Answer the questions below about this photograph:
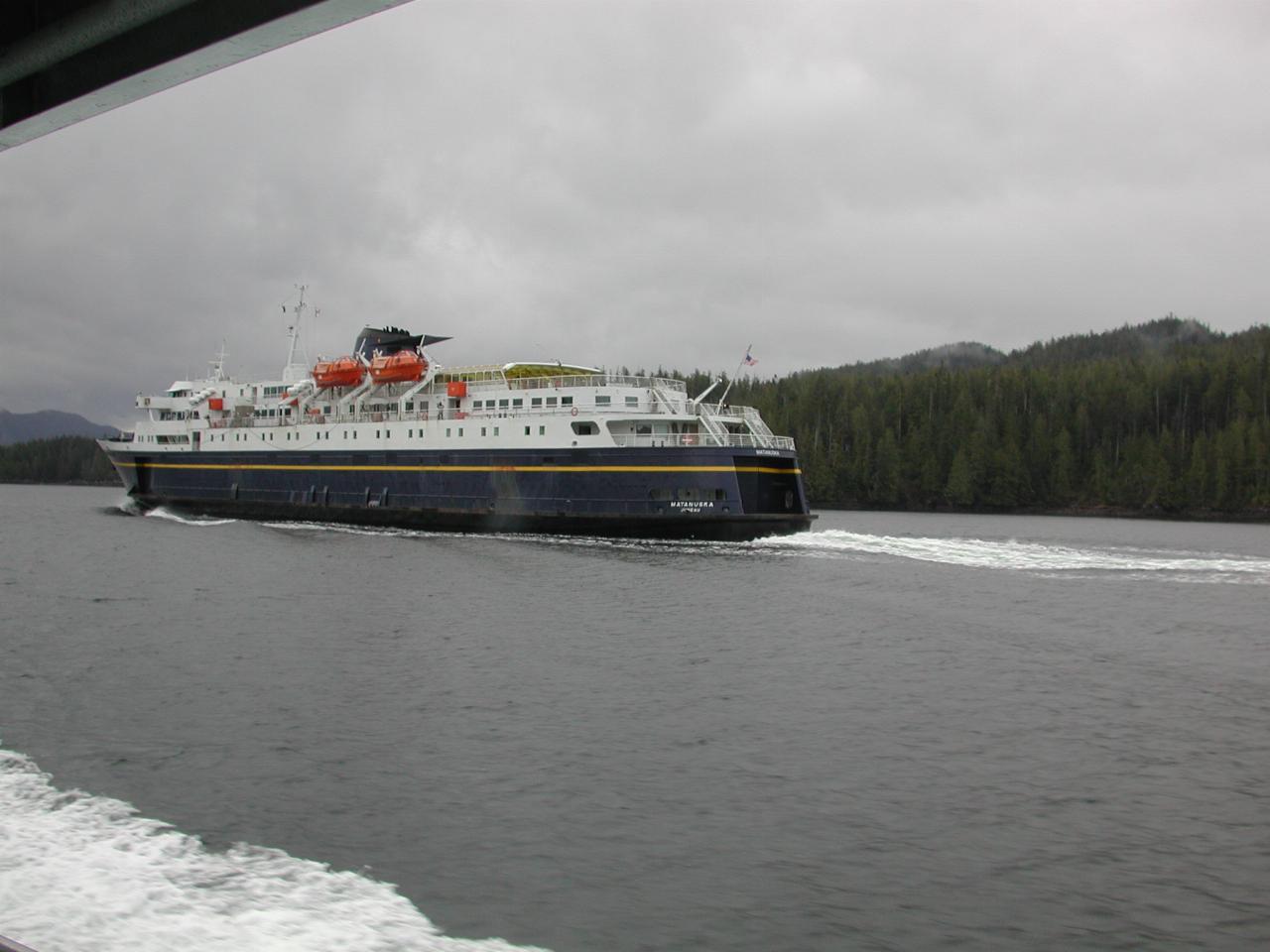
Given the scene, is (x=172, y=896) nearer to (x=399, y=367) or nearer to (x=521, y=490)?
(x=521, y=490)

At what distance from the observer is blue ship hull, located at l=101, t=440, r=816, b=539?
38.5m

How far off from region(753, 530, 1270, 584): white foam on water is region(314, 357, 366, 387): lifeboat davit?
25.3 meters

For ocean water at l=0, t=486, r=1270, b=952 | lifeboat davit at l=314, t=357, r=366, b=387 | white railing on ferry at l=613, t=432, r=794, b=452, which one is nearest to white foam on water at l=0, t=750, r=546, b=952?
ocean water at l=0, t=486, r=1270, b=952

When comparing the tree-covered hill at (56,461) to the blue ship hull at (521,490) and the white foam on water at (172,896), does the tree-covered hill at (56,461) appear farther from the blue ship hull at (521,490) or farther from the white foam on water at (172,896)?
the white foam on water at (172,896)

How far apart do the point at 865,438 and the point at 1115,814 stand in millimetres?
92122

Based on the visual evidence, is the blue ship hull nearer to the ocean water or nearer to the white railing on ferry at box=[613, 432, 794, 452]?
the white railing on ferry at box=[613, 432, 794, 452]

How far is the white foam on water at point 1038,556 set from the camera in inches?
1220

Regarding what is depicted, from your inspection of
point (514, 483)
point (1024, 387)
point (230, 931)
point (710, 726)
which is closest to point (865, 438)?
point (1024, 387)

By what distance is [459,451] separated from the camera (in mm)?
45344

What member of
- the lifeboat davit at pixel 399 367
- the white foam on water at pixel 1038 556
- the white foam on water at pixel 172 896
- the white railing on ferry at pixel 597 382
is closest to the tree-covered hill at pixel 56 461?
the lifeboat davit at pixel 399 367

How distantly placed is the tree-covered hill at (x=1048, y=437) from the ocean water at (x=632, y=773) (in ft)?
219

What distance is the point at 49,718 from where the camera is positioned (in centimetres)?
1340

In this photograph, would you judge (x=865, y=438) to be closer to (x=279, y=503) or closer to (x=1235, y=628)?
(x=279, y=503)

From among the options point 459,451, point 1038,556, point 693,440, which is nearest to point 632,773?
point 1038,556
